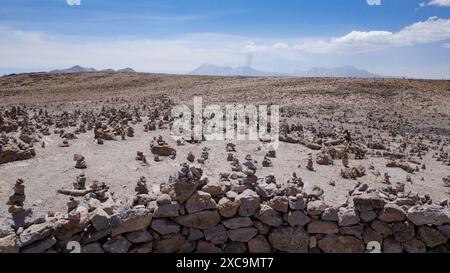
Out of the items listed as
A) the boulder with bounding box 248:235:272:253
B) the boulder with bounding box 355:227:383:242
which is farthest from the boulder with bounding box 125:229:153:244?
the boulder with bounding box 355:227:383:242

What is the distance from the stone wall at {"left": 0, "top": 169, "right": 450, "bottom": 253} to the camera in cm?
715

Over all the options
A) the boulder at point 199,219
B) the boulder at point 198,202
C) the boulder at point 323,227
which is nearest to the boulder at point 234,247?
the boulder at point 199,219

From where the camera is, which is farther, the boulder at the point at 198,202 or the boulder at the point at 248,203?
the boulder at the point at 248,203

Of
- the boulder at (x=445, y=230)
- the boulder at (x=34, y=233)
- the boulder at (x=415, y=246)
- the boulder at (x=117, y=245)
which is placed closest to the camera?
the boulder at (x=34, y=233)

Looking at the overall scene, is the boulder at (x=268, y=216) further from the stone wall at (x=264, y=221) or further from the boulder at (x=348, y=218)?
the boulder at (x=348, y=218)

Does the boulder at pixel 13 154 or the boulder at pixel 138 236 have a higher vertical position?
the boulder at pixel 13 154

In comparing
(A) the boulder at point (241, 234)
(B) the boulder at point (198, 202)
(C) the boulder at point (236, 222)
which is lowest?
(A) the boulder at point (241, 234)

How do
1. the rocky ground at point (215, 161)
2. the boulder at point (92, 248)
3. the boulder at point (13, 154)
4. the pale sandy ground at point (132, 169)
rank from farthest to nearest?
the boulder at point (13, 154), the pale sandy ground at point (132, 169), the rocky ground at point (215, 161), the boulder at point (92, 248)

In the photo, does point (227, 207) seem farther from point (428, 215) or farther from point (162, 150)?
point (162, 150)

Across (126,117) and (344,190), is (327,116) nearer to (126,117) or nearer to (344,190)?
(126,117)

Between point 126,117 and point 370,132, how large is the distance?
10605 mm

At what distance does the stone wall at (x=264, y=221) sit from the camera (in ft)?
23.5

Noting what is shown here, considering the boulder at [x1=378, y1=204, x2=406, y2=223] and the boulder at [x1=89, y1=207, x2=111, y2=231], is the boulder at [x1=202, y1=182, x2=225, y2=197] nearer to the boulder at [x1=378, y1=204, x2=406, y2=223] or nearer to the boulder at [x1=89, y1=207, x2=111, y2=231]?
the boulder at [x1=89, y1=207, x2=111, y2=231]
